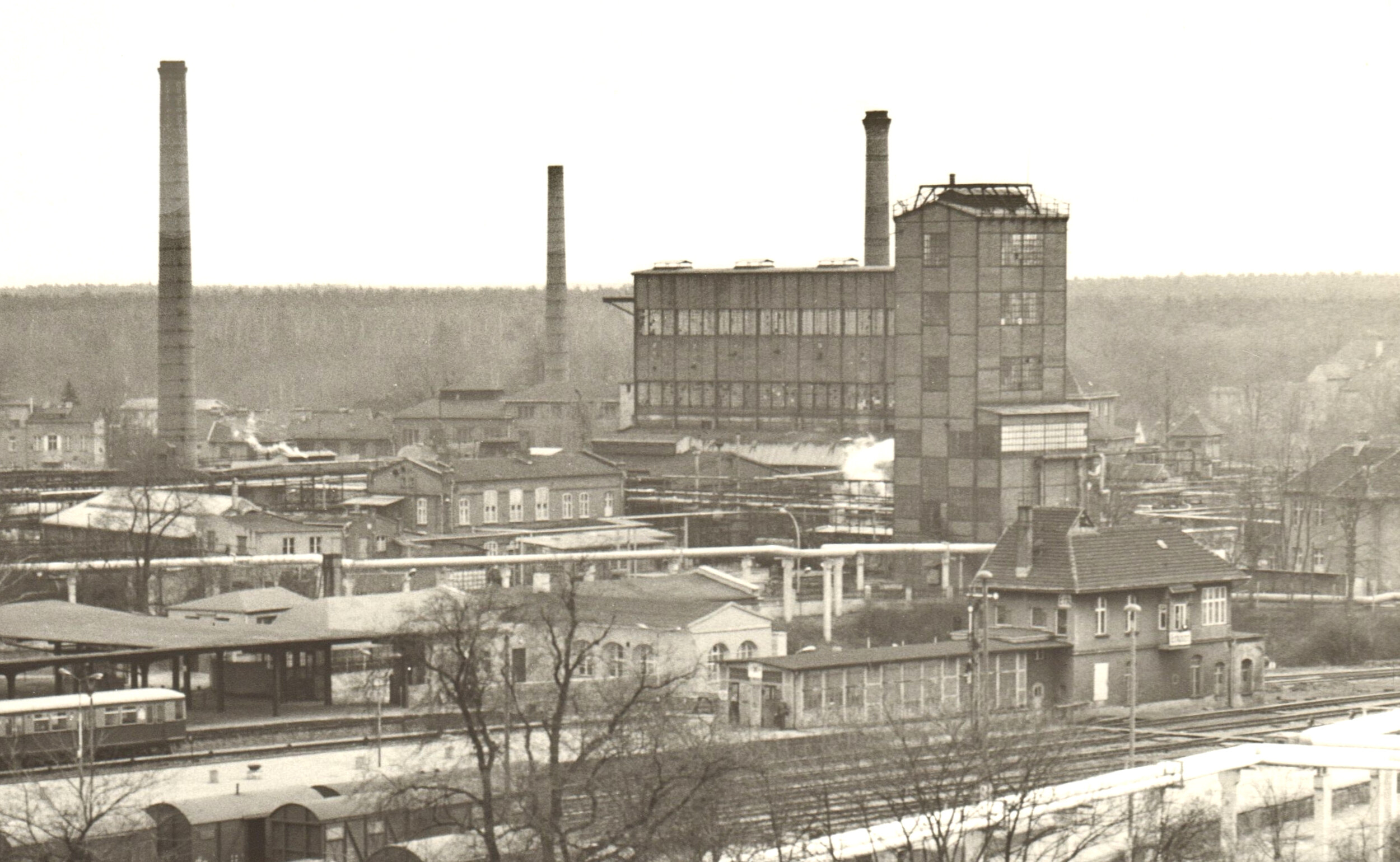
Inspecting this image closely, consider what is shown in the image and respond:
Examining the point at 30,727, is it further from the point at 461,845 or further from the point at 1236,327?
the point at 1236,327

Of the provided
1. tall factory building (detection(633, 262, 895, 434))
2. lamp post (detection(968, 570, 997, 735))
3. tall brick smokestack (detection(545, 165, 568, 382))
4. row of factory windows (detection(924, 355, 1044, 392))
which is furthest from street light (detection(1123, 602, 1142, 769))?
tall brick smokestack (detection(545, 165, 568, 382))

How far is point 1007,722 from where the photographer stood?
33.0 meters

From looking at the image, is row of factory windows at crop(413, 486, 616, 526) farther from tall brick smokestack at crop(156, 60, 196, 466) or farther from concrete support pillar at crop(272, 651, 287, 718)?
concrete support pillar at crop(272, 651, 287, 718)

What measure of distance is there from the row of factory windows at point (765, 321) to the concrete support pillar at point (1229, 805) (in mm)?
47436

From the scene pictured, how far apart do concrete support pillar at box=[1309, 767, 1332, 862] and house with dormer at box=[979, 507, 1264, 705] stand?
12.3 metres

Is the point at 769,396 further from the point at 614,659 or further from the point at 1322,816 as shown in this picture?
the point at 1322,816

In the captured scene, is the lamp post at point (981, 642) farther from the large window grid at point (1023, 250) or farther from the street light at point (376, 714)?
the large window grid at point (1023, 250)

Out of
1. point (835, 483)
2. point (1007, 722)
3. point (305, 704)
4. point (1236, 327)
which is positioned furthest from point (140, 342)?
point (1007, 722)

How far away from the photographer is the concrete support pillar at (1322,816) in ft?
94.6

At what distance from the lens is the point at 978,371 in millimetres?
60125

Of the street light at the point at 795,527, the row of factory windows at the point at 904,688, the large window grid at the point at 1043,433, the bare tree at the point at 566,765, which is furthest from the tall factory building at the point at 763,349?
the bare tree at the point at 566,765

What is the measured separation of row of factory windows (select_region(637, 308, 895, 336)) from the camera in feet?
256

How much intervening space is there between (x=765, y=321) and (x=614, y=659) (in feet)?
126

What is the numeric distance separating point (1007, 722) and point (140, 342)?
12112 centimetres
